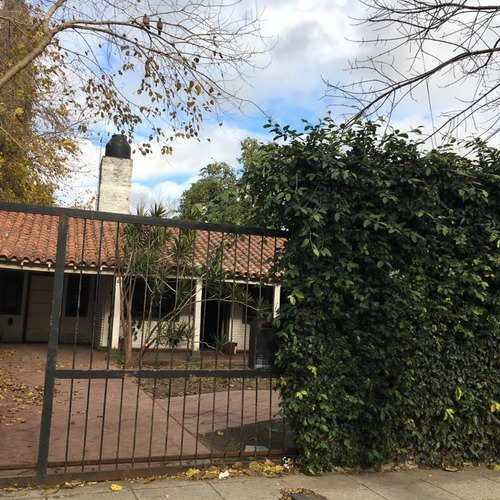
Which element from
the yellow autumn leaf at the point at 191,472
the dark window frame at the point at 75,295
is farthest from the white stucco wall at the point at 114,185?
the yellow autumn leaf at the point at 191,472

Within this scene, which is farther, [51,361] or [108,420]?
[108,420]

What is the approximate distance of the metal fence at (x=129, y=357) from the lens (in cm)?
431

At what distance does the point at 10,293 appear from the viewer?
16.2 metres

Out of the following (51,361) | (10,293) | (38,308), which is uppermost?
Answer: (10,293)

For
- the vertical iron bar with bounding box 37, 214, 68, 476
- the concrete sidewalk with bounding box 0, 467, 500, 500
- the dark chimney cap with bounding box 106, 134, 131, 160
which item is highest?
the dark chimney cap with bounding box 106, 134, 131, 160

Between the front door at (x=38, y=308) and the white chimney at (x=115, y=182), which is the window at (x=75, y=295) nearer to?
the front door at (x=38, y=308)

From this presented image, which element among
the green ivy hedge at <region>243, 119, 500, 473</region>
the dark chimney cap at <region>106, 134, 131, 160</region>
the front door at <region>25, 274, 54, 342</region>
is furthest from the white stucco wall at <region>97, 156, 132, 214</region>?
the green ivy hedge at <region>243, 119, 500, 473</region>

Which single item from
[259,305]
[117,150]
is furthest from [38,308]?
[259,305]

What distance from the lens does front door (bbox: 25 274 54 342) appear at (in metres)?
16.4

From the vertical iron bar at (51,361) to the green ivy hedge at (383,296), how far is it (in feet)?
6.13

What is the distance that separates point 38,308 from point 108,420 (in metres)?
10.9

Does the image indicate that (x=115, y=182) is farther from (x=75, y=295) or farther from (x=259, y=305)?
(x=259, y=305)

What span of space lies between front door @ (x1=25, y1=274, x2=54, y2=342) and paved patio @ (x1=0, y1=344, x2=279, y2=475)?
16.9ft

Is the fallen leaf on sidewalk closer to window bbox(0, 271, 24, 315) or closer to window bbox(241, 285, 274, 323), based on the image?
window bbox(241, 285, 274, 323)
